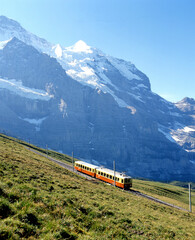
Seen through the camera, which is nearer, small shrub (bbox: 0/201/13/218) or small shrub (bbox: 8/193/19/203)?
small shrub (bbox: 0/201/13/218)

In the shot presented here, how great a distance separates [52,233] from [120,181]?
45385 mm

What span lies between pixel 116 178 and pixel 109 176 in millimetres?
2450

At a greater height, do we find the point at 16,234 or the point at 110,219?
the point at 16,234

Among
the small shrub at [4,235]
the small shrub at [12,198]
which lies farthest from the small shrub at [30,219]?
the small shrub at [12,198]

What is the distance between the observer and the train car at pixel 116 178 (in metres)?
52.9

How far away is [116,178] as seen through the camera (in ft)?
179

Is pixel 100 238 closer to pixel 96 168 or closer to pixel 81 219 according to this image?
pixel 81 219

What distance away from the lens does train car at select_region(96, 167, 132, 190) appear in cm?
5291

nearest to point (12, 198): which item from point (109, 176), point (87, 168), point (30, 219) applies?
point (30, 219)

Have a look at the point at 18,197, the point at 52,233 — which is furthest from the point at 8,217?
the point at 18,197

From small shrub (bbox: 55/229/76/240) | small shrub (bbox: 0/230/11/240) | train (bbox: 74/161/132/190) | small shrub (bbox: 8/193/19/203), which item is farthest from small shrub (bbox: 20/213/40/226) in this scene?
train (bbox: 74/161/132/190)

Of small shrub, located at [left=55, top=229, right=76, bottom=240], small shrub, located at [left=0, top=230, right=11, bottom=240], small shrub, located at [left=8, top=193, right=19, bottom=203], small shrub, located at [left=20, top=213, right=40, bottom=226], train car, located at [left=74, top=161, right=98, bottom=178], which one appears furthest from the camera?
train car, located at [left=74, top=161, right=98, bottom=178]

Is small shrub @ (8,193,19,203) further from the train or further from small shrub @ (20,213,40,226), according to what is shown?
the train

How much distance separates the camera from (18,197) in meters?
12.9
